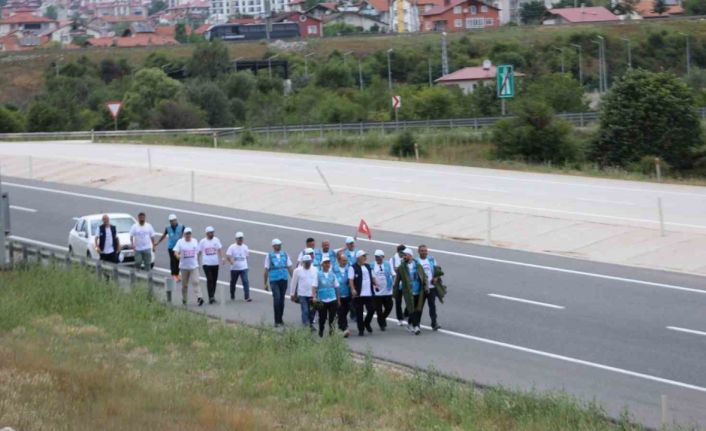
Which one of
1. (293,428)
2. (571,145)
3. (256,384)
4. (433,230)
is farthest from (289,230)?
A: (571,145)

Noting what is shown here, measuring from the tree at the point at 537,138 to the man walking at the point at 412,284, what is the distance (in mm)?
36091

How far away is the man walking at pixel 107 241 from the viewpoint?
81.5 ft

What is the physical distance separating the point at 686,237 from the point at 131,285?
13313mm

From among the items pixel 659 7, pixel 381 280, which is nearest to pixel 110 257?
pixel 381 280

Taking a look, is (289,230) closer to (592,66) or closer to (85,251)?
(85,251)

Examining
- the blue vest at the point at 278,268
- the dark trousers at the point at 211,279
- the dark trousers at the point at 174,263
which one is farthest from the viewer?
the dark trousers at the point at 174,263

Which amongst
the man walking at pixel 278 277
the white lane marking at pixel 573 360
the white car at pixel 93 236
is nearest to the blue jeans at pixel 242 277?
the man walking at pixel 278 277

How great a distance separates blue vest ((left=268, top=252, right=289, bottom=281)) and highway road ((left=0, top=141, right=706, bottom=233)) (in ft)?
41.1

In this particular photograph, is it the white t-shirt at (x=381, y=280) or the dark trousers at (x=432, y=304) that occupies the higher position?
the white t-shirt at (x=381, y=280)

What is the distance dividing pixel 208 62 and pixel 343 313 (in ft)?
341

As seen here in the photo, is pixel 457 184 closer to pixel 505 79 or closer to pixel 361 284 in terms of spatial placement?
pixel 361 284

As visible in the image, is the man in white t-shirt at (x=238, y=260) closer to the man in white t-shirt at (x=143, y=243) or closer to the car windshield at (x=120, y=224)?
the man in white t-shirt at (x=143, y=243)

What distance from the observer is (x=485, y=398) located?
13.9 m

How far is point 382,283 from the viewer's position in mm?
19328
